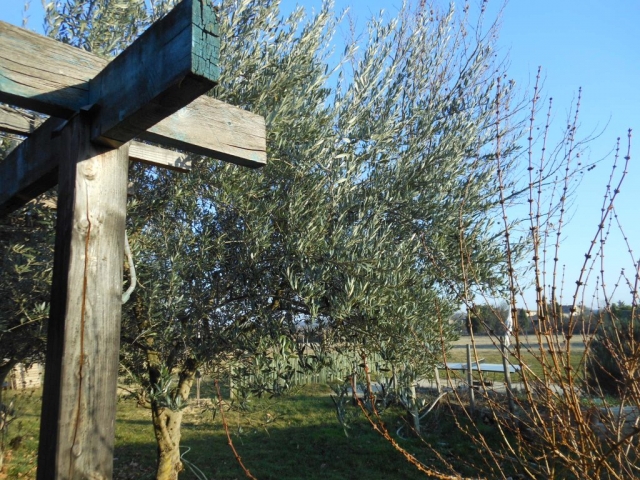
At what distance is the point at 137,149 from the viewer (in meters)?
2.61

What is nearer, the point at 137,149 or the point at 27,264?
the point at 137,149

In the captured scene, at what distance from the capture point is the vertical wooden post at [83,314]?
5.38 ft

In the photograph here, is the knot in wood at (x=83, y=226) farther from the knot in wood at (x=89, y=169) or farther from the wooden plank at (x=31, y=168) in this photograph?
the wooden plank at (x=31, y=168)

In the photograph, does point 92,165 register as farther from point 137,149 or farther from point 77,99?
point 137,149

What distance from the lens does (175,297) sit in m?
4.07

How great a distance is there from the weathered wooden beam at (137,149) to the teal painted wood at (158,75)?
0.77 metres

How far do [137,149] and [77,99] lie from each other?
0.78 m

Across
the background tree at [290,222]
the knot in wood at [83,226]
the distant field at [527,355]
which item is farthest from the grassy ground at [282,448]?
the knot in wood at [83,226]

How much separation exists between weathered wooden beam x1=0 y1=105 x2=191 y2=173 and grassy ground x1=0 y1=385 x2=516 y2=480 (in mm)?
4825

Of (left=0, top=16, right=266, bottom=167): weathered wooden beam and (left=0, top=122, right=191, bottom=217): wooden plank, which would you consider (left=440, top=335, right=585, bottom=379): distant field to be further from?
(left=0, top=122, right=191, bottom=217): wooden plank

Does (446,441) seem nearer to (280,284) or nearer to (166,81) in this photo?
→ (280,284)

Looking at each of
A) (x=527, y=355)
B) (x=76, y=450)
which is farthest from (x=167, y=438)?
(x=527, y=355)

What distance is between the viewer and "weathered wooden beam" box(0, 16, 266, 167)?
171 cm

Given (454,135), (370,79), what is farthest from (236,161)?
(454,135)
